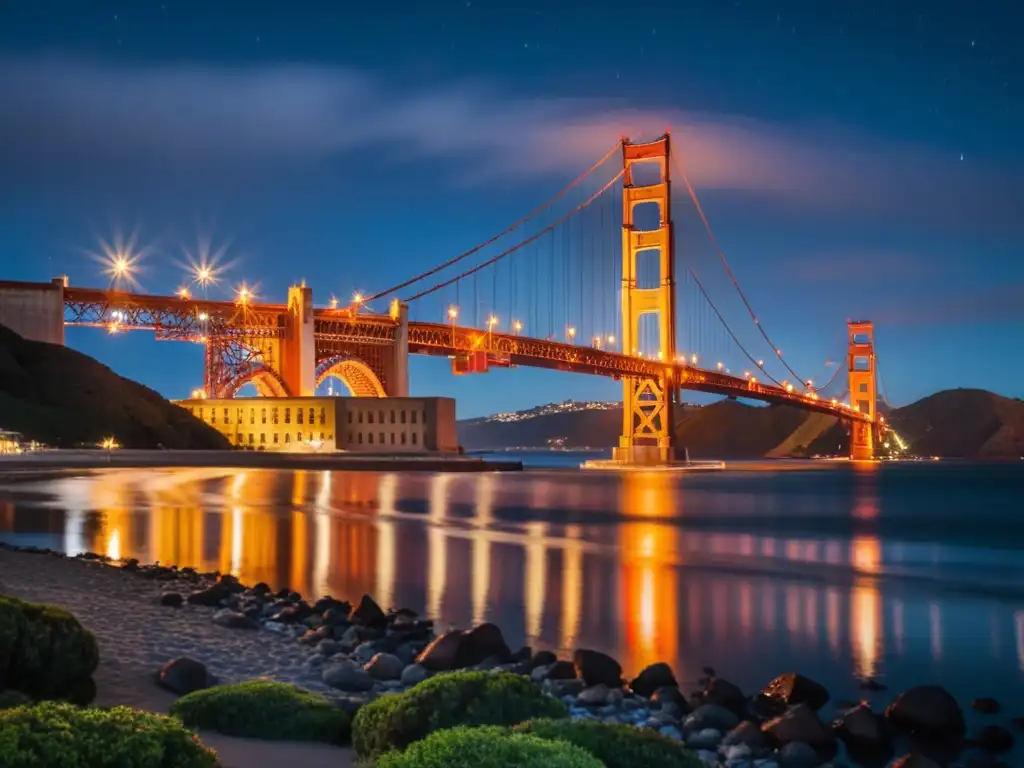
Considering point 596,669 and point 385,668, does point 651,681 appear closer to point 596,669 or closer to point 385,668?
point 596,669

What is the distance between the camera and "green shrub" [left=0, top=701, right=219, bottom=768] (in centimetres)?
290

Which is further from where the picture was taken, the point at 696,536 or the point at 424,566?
the point at 696,536

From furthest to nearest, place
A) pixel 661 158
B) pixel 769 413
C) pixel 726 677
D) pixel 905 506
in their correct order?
A: pixel 769 413
pixel 661 158
pixel 905 506
pixel 726 677

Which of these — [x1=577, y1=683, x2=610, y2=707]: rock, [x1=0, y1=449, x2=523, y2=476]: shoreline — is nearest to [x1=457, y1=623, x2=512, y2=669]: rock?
[x1=577, y1=683, x2=610, y2=707]: rock

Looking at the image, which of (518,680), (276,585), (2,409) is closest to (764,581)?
(276,585)

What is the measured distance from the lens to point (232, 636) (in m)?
8.10

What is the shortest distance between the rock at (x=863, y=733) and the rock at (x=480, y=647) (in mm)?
2474

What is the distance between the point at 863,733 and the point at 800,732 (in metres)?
0.55

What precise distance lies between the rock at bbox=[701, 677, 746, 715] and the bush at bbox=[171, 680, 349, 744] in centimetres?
315

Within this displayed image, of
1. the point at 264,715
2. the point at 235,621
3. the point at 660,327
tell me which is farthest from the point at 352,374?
the point at 264,715

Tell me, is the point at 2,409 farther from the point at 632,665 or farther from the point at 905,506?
the point at 632,665

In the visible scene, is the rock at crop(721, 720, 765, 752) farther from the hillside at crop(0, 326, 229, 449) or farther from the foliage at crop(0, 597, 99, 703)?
the hillside at crop(0, 326, 229, 449)

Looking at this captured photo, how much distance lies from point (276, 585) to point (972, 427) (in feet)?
500

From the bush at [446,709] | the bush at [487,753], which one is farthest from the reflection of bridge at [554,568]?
the bush at [487,753]
